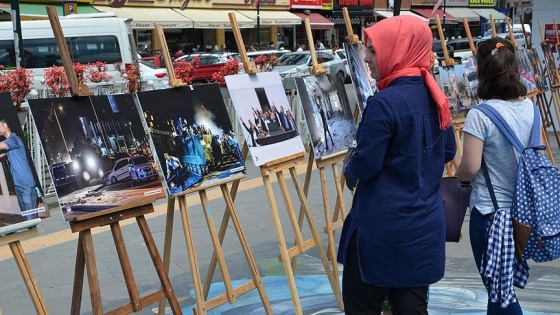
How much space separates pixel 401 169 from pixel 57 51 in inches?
583

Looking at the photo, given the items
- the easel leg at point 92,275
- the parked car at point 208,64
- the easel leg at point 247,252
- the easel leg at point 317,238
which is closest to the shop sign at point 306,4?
the parked car at point 208,64

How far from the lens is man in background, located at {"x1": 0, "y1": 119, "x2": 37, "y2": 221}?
267cm

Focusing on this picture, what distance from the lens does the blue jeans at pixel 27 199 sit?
2676 mm

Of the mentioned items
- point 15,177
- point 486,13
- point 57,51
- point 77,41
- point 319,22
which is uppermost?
point 77,41

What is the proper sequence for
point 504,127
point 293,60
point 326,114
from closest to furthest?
point 504,127 < point 326,114 < point 293,60

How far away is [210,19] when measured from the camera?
26953 millimetres

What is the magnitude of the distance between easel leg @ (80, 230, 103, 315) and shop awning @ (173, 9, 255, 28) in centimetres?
2380

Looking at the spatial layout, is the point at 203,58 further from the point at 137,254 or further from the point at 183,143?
the point at 183,143

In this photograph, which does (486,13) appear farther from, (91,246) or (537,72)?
(91,246)

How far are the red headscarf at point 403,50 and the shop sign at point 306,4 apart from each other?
3084 centimetres

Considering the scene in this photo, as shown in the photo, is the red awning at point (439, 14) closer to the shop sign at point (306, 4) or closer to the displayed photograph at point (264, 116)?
the shop sign at point (306, 4)

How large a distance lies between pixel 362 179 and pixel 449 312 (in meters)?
1.79

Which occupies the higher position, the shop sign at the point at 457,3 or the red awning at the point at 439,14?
the shop sign at the point at 457,3

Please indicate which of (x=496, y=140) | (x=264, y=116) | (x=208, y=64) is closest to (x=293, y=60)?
(x=208, y=64)
